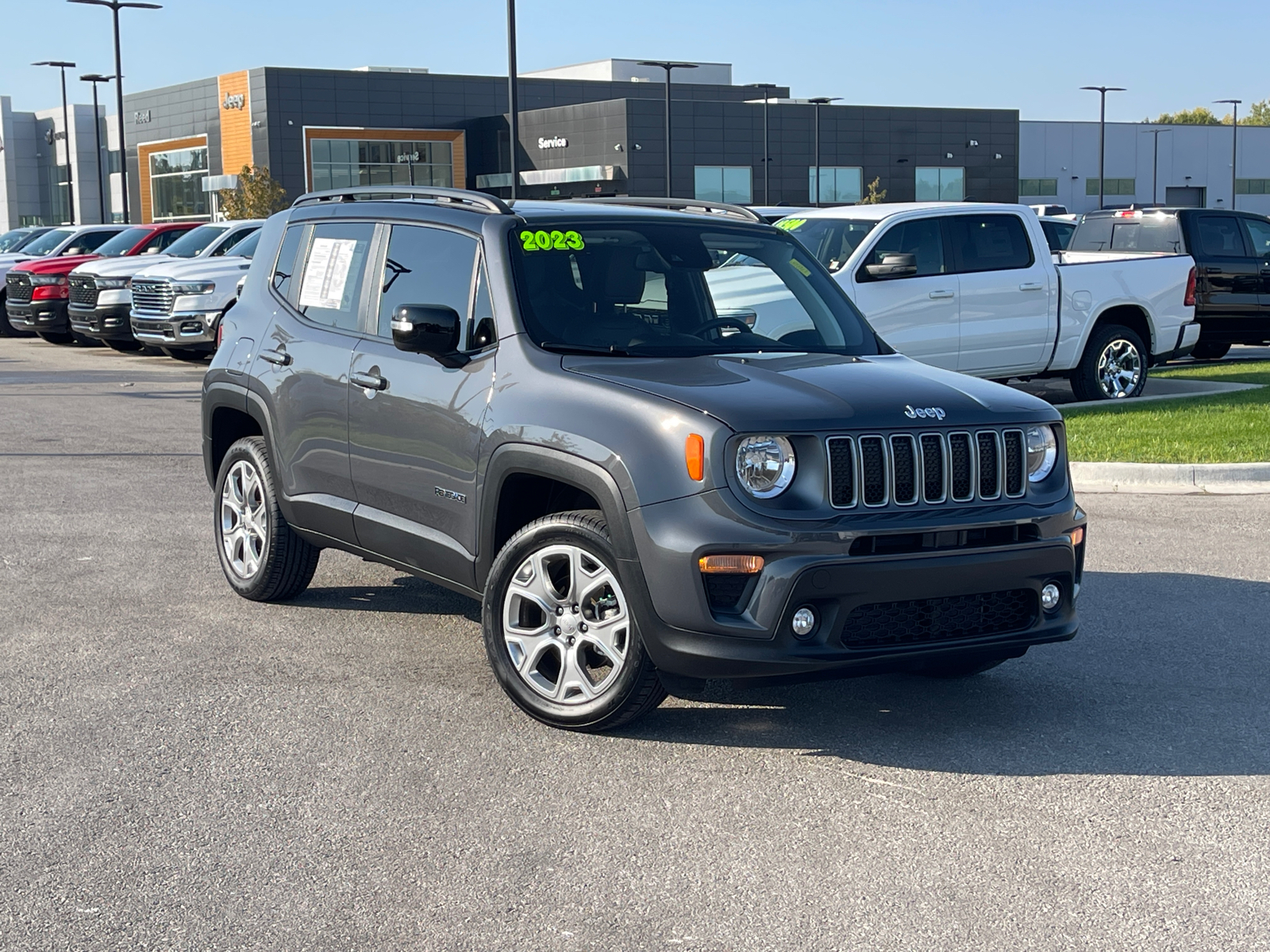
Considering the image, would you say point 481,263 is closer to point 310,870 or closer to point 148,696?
point 148,696

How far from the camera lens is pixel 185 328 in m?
21.7

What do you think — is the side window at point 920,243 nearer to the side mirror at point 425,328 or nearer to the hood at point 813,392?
the hood at point 813,392

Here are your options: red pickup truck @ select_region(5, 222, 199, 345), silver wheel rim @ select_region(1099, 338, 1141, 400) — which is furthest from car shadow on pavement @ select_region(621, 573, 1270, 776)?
red pickup truck @ select_region(5, 222, 199, 345)

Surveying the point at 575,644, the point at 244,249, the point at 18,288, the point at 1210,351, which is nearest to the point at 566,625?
the point at 575,644

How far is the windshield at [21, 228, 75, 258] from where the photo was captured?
2949 cm

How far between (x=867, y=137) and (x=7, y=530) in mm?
78622

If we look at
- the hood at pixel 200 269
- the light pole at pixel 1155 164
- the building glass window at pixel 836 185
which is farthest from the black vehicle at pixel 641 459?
the light pole at pixel 1155 164

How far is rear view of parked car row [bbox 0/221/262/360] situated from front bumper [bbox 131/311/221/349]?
0.01 metres

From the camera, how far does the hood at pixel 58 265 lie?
2712cm

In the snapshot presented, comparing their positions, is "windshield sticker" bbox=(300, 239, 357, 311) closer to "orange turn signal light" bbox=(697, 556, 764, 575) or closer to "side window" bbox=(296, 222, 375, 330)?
"side window" bbox=(296, 222, 375, 330)

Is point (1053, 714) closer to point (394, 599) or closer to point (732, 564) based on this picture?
point (732, 564)

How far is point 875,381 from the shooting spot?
17.8 feet

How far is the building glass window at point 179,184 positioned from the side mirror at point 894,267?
256 feet

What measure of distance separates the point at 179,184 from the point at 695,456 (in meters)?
91.5
